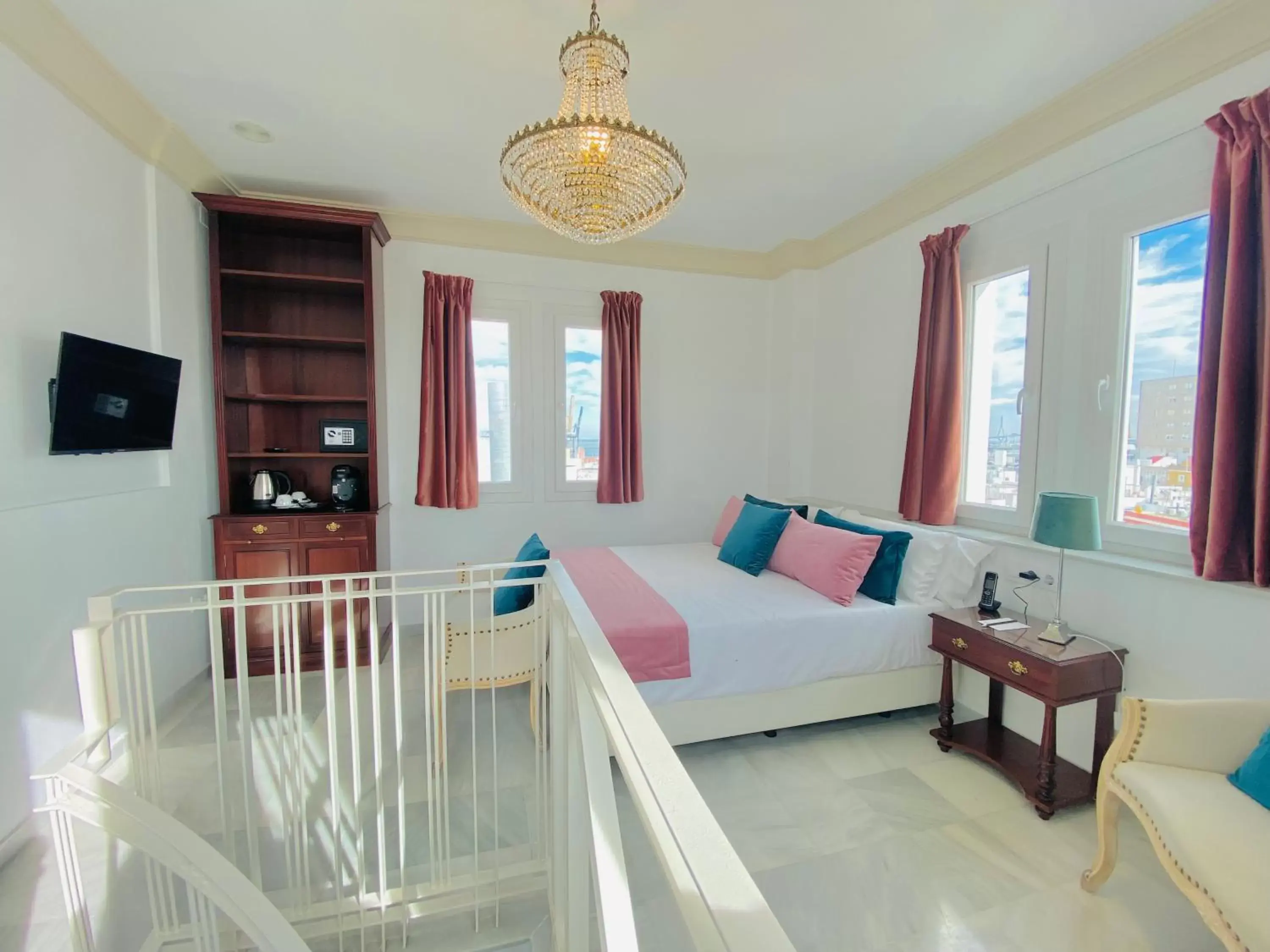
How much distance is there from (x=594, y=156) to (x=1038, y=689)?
2.34m

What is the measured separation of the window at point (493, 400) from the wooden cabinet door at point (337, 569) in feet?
3.00

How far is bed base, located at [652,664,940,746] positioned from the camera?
2.18 meters

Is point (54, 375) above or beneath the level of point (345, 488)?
above

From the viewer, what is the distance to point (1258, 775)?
1331 mm

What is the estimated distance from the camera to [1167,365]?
1.98m

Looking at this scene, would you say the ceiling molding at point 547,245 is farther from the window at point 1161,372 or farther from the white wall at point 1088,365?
the window at point 1161,372

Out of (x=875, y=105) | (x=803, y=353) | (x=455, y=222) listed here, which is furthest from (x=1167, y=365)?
(x=455, y=222)

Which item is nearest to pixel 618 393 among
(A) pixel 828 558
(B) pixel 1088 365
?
(A) pixel 828 558

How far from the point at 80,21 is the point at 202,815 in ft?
9.19

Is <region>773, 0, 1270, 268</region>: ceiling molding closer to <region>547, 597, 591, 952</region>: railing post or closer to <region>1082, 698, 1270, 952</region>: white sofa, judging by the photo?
<region>1082, 698, 1270, 952</region>: white sofa

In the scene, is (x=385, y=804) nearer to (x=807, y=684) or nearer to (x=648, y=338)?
(x=807, y=684)

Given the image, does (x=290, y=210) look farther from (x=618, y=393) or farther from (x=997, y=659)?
(x=997, y=659)

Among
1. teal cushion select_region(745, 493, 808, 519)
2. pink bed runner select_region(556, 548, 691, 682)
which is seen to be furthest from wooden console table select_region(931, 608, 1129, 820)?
pink bed runner select_region(556, 548, 691, 682)

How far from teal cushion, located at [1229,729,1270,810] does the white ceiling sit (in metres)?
2.23
